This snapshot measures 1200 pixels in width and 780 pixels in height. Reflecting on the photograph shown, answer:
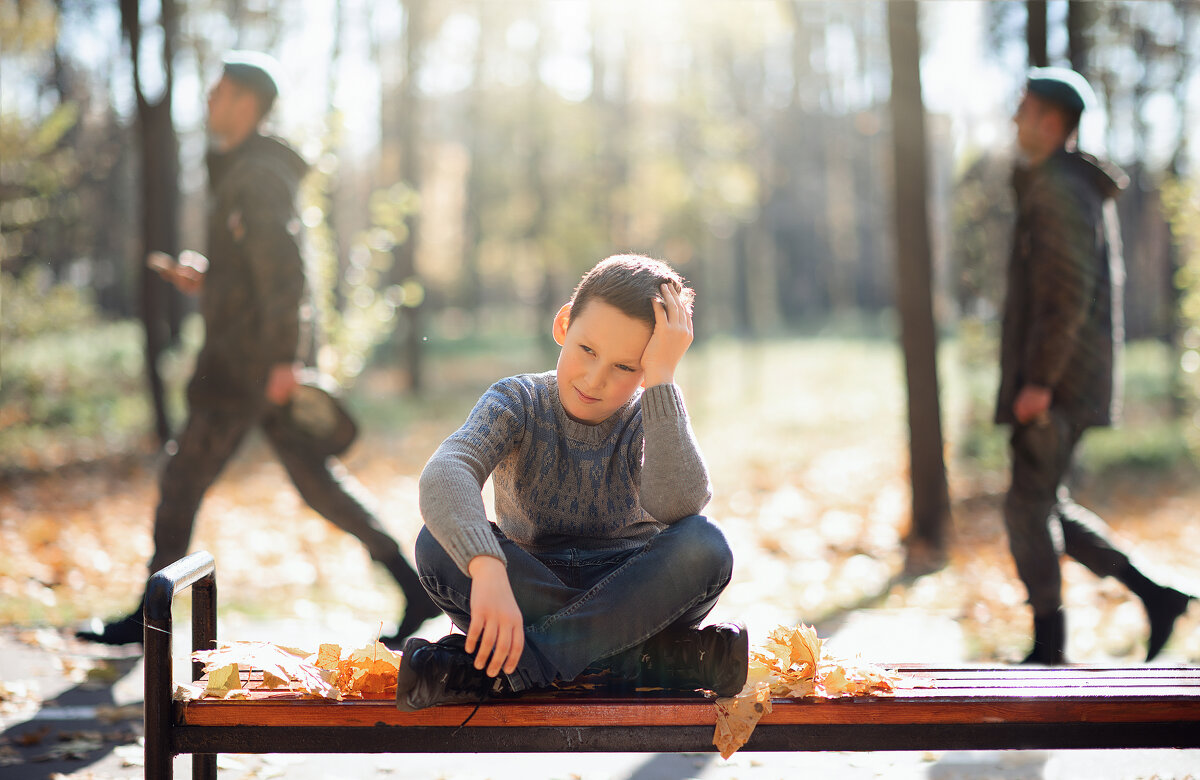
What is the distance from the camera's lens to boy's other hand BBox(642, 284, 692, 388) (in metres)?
2.31

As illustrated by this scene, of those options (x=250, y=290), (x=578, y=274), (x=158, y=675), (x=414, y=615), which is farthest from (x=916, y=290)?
(x=578, y=274)

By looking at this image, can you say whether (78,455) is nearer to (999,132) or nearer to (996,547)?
(996,547)

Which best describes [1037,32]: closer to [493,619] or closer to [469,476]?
[469,476]

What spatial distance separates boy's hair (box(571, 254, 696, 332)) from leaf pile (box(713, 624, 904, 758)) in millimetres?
804

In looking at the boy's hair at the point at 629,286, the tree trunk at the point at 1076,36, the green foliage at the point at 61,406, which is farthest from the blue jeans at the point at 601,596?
the green foliage at the point at 61,406

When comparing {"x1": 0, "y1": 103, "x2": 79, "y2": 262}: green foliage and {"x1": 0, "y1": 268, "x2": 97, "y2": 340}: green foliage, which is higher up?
{"x1": 0, "y1": 103, "x2": 79, "y2": 262}: green foliage

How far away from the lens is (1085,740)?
2182mm

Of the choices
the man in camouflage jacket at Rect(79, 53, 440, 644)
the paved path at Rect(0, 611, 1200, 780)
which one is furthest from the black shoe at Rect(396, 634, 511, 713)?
the man in camouflage jacket at Rect(79, 53, 440, 644)

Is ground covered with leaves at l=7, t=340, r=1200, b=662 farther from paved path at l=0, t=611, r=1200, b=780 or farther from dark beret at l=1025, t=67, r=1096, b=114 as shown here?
dark beret at l=1025, t=67, r=1096, b=114

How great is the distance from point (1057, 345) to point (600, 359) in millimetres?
2608

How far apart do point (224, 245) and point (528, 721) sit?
3.18 metres

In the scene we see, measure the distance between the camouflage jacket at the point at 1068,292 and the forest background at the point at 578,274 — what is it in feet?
4.56

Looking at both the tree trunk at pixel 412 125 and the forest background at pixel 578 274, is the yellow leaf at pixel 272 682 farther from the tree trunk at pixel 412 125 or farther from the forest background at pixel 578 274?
the tree trunk at pixel 412 125

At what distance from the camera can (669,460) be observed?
2.29 metres
